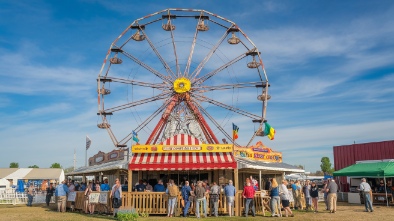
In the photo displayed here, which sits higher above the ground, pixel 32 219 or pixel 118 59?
pixel 118 59

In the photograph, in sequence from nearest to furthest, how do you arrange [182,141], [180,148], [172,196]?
1. [172,196]
2. [180,148]
3. [182,141]

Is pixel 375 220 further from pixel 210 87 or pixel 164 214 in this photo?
pixel 210 87

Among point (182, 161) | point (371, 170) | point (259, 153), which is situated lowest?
point (371, 170)

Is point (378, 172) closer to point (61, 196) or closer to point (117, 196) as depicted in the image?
point (117, 196)

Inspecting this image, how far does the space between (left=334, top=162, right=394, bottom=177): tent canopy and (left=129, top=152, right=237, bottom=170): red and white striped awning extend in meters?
9.52

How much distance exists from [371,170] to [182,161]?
39.4 ft

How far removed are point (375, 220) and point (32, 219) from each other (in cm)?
1266

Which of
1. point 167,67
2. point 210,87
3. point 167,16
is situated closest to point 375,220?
point 210,87

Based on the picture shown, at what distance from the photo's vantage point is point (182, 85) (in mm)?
26594

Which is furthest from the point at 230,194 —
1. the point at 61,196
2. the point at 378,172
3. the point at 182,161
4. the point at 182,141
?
the point at 378,172

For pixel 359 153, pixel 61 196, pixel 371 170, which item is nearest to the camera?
pixel 61 196

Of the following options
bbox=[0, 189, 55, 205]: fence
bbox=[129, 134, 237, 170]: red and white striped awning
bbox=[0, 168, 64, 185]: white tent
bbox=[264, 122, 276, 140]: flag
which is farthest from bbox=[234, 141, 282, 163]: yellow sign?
bbox=[0, 168, 64, 185]: white tent

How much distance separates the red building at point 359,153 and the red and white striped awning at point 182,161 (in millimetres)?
13284

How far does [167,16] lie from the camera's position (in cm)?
2725
